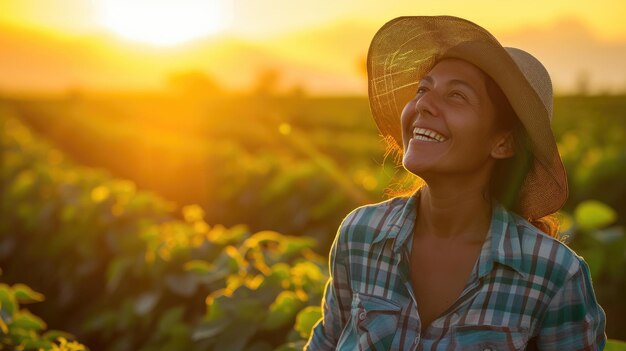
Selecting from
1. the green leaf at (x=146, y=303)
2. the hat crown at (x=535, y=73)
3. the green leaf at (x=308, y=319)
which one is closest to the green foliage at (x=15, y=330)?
the green leaf at (x=308, y=319)

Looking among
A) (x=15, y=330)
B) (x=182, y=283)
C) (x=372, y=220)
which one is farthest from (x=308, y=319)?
(x=182, y=283)

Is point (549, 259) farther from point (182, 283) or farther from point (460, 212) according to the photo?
point (182, 283)

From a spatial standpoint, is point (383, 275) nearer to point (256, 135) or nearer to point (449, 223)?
point (449, 223)

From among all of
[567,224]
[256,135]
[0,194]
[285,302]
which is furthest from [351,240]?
[256,135]

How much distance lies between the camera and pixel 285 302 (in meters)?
3.03

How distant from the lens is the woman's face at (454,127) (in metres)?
1.97

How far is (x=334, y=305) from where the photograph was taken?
2.32 metres

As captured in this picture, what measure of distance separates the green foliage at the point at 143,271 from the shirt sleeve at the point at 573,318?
39.9 inches

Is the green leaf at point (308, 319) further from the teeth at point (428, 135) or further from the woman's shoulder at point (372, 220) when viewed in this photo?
the teeth at point (428, 135)

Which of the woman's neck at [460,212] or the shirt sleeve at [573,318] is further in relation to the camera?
the woman's neck at [460,212]

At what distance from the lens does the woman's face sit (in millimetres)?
1973

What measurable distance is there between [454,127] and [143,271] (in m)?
3.03

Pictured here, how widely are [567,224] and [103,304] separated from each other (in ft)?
9.56

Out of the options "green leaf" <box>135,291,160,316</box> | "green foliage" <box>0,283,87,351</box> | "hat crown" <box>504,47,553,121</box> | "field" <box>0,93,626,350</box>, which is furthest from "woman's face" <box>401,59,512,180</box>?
"green leaf" <box>135,291,160,316</box>
